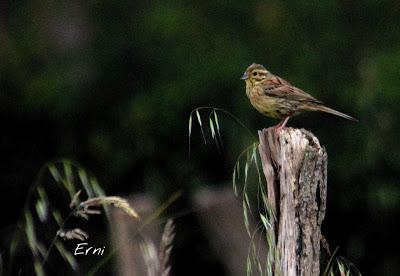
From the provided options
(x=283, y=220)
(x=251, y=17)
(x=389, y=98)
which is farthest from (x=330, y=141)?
(x=283, y=220)

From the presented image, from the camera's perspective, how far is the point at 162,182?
825 cm

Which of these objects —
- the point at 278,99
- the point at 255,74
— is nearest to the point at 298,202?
the point at 278,99

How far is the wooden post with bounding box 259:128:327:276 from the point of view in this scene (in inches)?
138

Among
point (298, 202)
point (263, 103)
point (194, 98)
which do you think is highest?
point (298, 202)

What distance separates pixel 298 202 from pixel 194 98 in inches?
209

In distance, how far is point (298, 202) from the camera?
3.53m

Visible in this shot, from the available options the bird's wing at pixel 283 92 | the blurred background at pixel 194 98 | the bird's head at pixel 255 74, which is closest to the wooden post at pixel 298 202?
the bird's wing at pixel 283 92

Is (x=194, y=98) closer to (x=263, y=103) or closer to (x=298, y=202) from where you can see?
(x=263, y=103)

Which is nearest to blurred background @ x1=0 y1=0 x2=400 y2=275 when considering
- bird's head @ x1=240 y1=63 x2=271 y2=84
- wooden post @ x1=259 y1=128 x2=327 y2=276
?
bird's head @ x1=240 y1=63 x2=271 y2=84

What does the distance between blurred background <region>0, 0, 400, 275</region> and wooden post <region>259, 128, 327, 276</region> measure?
3.45 meters

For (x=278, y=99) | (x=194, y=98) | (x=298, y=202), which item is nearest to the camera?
(x=298, y=202)

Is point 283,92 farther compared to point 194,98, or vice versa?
point 194,98

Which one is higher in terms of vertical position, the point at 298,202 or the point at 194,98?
the point at 298,202

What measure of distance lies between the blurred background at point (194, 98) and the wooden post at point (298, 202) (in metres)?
3.45
